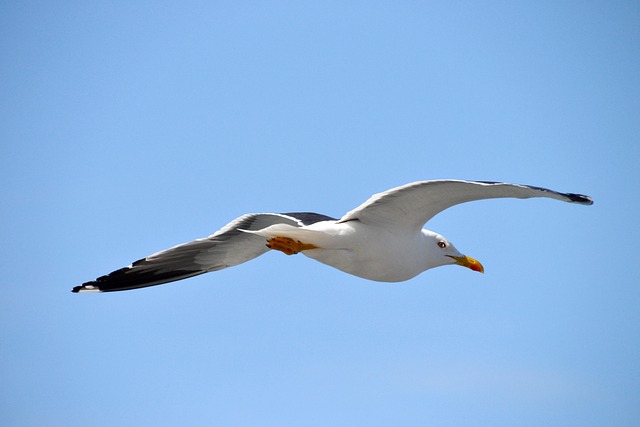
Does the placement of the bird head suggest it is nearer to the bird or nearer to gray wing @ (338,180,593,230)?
the bird

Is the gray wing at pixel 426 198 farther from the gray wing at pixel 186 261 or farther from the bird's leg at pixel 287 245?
the gray wing at pixel 186 261

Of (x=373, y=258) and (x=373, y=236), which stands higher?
(x=373, y=236)

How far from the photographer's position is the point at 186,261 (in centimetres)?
920

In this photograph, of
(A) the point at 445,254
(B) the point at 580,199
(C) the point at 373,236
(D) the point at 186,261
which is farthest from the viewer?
(D) the point at 186,261

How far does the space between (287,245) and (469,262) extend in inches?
85.7

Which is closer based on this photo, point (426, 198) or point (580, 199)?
point (580, 199)

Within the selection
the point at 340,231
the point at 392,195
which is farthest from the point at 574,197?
the point at 340,231

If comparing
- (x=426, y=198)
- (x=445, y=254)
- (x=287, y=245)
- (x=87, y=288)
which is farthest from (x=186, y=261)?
(x=426, y=198)

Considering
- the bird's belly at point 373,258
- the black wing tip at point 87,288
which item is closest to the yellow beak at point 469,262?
the bird's belly at point 373,258

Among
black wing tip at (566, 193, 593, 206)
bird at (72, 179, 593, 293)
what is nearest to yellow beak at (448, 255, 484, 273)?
bird at (72, 179, 593, 293)

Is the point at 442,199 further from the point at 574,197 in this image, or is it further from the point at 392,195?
the point at 574,197

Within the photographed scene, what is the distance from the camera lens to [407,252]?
26.3 feet

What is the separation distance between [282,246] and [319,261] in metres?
0.47

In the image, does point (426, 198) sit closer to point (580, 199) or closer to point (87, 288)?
point (580, 199)
